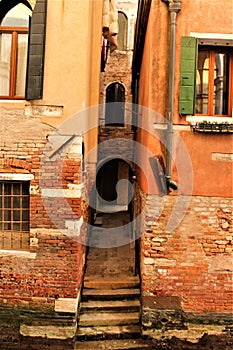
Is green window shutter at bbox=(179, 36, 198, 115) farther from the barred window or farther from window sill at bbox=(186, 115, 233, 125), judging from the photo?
the barred window

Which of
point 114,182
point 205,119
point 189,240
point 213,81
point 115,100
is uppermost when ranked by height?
point 115,100

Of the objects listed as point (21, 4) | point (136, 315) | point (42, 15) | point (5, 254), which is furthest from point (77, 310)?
point (21, 4)

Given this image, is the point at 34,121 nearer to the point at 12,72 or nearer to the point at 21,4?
the point at 12,72

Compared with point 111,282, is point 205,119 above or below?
above

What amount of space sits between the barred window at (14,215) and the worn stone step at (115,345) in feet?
6.81

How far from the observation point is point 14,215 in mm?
5762

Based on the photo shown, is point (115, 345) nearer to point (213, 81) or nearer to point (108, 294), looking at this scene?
point (108, 294)

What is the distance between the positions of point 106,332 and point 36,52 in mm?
5170

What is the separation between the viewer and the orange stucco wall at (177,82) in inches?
215

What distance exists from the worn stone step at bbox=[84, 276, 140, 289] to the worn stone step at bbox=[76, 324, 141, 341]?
2.79 ft

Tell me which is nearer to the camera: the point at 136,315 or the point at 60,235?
the point at 60,235

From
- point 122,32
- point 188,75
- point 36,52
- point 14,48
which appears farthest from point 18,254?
point 122,32

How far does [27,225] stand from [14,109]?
2.10 metres

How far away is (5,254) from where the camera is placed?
5.61m
